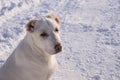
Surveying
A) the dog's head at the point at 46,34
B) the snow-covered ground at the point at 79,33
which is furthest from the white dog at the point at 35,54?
the snow-covered ground at the point at 79,33

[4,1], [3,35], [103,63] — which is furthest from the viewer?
[4,1]

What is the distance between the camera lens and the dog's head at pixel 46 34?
4441 mm

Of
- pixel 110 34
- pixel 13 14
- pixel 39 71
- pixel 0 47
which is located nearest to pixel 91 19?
pixel 110 34

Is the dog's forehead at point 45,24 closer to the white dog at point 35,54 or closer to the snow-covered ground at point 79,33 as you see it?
the white dog at point 35,54

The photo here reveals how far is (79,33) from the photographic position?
27.0ft

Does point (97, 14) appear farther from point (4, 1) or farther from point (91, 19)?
point (4, 1)

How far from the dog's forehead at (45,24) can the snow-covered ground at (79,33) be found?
203cm

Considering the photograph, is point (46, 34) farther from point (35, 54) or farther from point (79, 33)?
point (79, 33)

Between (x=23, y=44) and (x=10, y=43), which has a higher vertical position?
(x=23, y=44)

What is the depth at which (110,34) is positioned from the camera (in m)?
7.98

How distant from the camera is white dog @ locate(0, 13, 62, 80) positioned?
4.55m

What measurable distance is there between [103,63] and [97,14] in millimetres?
2978

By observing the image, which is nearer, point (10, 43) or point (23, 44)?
point (23, 44)

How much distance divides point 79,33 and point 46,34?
3.79 metres
